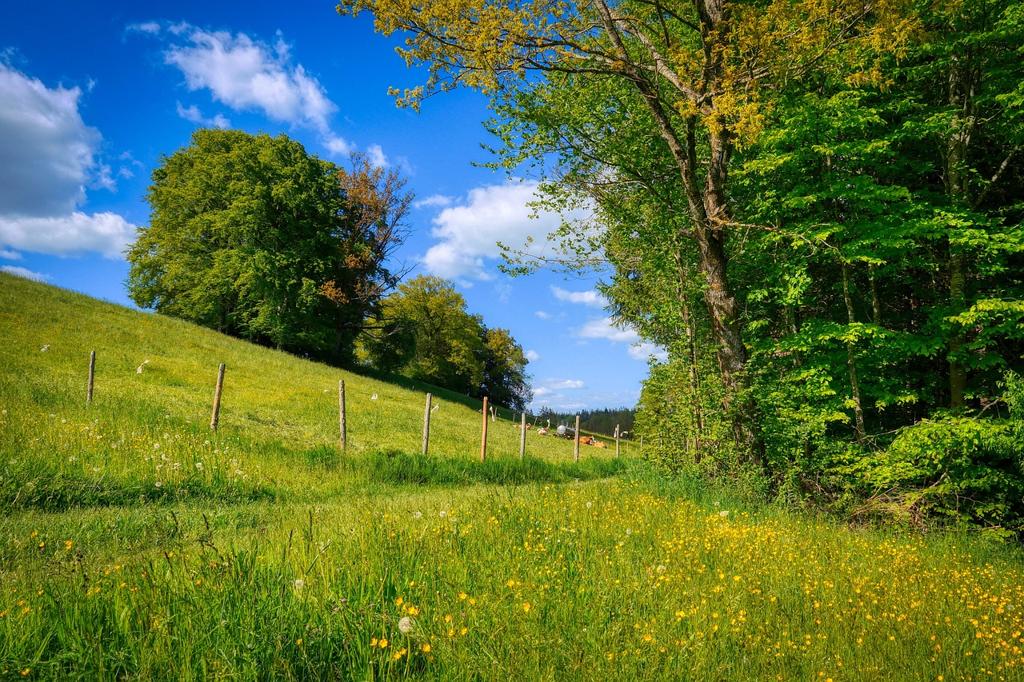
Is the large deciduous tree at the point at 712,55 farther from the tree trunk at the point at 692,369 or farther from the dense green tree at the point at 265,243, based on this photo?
the dense green tree at the point at 265,243

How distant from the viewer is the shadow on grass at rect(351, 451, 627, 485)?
1177cm

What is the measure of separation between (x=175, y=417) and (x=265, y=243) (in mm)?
23476

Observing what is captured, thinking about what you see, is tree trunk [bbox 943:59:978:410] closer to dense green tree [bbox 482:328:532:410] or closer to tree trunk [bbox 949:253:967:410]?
tree trunk [bbox 949:253:967:410]

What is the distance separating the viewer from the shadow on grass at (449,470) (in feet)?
38.6

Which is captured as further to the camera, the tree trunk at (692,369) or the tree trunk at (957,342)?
the tree trunk at (957,342)

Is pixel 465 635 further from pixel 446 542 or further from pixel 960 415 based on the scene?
pixel 960 415

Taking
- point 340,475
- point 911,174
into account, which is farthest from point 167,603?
point 911,174

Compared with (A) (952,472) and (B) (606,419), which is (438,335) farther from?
(B) (606,419)

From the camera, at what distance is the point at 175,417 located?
12422mm

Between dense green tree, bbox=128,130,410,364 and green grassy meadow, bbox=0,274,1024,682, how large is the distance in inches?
873

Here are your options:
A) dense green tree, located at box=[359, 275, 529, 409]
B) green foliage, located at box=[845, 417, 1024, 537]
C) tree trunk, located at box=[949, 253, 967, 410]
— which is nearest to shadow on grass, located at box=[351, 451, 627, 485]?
green foliage, located at box=[845, 417, 1024, 537]

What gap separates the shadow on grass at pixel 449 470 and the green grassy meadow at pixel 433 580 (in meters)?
0.48

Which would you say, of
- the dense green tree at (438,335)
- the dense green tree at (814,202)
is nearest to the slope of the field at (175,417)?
the dense green tree at (814,202)

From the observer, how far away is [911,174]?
1180 cm
